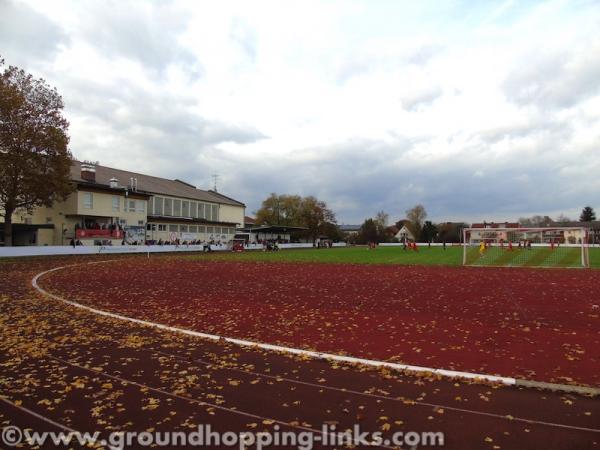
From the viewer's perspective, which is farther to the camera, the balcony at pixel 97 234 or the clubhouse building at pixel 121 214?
the clubhouse building at pixel 121 214

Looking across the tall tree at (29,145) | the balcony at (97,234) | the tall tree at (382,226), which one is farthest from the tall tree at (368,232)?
the tall tree at (29,145)

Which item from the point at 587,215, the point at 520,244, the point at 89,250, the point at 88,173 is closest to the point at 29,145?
the point at 89,250

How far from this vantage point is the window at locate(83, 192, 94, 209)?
53.0 meters

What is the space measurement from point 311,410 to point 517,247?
178 feet

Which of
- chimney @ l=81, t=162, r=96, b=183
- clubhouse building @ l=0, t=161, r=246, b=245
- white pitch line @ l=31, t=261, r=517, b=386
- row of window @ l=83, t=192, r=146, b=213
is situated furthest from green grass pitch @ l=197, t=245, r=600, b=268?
white pitch line @ l=31, t=261, r=517, b=386

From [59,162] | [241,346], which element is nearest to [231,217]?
[59,162]

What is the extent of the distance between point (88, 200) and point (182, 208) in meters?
20.7

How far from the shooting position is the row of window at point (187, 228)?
65.4m

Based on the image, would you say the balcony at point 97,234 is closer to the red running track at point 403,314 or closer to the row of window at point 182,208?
the row of window at point 182,208

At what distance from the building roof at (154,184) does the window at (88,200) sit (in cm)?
145

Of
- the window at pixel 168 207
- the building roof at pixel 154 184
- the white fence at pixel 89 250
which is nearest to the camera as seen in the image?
the white fence at pixel 89 250

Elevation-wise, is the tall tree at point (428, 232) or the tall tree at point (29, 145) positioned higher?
the tall tree at point (29, 145)

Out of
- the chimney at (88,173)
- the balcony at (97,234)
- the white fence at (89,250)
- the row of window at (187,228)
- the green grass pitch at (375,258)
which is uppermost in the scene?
the chimney at (88,173)

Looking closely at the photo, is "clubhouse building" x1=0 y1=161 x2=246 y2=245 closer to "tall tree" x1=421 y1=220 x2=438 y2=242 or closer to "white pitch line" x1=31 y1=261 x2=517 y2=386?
"white pitch line" x1=31 y1=261 x2=517 y2=386
